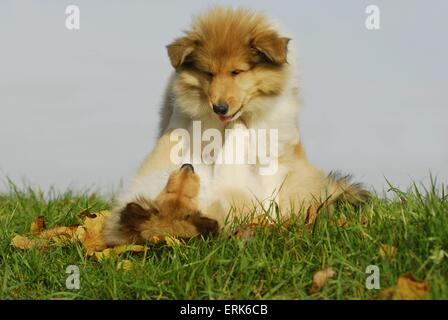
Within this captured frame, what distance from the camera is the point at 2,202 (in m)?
7.24

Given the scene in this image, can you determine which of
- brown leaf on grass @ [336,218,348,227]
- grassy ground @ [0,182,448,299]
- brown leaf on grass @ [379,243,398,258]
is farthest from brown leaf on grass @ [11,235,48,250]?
brown leaf on grass @ [379,243,398,258]

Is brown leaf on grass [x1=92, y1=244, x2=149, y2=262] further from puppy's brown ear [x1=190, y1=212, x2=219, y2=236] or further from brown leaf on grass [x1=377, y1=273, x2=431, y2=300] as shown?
brown leaf on grass [x1=377, y1=273, x2=431, y2=300]

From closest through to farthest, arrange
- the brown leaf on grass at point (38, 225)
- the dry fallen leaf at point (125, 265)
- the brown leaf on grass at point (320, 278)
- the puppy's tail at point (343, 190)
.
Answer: the brown leaf on grass at point (320, 278), the dry fallen leaf at point (125, 265), the puppy's tail at point (343, 190), the brown leaf on grass at point (38, 225)

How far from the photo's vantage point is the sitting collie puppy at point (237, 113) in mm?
5375

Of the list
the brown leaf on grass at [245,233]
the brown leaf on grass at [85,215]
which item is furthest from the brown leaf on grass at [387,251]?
the brown leaf on grass at [85,215]

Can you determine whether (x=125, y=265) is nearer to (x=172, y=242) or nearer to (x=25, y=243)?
(x=172, y=242)

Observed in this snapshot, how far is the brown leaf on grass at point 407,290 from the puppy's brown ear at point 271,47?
98.0 inches

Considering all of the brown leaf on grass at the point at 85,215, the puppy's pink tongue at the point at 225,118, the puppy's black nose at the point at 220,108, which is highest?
the puppy's black nose at the point at 220,108

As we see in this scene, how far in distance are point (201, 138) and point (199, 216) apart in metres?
1.29

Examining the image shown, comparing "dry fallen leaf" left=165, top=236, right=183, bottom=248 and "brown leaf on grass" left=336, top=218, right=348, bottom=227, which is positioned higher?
"brown leaf on grass" left=336, top=218, right=348, bottom=227

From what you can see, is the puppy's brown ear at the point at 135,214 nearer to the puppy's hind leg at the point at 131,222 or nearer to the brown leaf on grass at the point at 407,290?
the puppy's hind leg at the point at 131,222

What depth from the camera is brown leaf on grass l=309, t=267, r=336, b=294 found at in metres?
3.68

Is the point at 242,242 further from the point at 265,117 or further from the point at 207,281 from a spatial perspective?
the point at 265,117

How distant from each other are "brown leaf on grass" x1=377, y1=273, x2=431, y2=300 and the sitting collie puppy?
1648 millimetres
